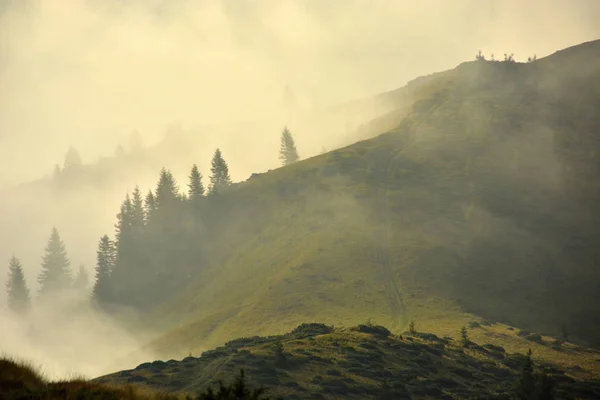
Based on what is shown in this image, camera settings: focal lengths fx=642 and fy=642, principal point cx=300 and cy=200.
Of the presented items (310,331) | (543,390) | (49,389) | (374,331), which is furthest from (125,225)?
(49,389)

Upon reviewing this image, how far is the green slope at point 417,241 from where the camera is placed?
113688 mm

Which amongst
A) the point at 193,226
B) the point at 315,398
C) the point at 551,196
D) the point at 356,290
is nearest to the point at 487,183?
the point at 551,196

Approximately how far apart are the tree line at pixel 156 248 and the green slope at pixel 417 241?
5838 millimetres

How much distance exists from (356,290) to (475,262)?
1079 inches

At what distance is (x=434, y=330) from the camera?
310ft

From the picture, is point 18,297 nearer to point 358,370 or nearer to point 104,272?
point 104,272

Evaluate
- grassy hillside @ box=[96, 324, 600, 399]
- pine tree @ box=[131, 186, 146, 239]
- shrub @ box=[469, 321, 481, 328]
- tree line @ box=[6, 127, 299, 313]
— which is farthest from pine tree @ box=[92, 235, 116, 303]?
grassy hillside @ box=[96, 324, 600, 399]

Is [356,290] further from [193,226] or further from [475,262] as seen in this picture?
[193,226]

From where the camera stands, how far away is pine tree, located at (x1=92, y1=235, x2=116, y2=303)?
556ft

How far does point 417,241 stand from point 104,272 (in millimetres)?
89363

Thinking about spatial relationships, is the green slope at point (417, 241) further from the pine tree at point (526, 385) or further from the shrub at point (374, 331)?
the pine tree at point (526, 385)

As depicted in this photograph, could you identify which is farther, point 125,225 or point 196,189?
point 196,189

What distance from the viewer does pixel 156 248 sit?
177125 mm

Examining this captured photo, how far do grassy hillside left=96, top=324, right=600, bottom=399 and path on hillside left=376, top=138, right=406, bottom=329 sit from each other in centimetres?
2835
